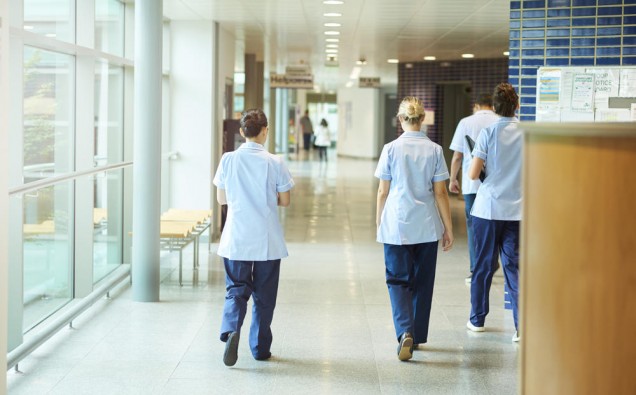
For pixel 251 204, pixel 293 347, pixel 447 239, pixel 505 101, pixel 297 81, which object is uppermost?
pixel 297 81

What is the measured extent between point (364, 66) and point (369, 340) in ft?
55.0

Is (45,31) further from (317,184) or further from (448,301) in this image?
(317,184)

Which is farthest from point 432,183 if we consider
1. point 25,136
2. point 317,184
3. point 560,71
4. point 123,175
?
point 317,184

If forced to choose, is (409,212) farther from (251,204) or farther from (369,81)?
(369,81)

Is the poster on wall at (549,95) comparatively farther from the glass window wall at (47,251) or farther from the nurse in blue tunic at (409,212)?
the glass window wall at (47,251)

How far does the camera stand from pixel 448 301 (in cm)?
791

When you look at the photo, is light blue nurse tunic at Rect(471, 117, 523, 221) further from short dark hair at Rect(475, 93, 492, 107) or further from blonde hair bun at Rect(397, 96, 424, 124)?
short dark hair at Rect(475, 93, 492, 107)

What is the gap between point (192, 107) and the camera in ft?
38.9

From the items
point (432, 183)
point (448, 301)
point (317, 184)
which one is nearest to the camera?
point (432, 183)

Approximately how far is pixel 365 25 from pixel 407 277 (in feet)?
23.5

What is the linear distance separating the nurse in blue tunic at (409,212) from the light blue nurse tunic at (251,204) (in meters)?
0.67

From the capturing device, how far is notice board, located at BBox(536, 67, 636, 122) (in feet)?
23.5

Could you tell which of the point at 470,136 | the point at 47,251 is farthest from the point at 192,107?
the point at 47,251

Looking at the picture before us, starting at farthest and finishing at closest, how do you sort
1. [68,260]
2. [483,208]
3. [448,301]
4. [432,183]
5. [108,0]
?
1. [108,0]
2. [448,301]
3. [68,260]
4. [483,208]
5. [432,183]
